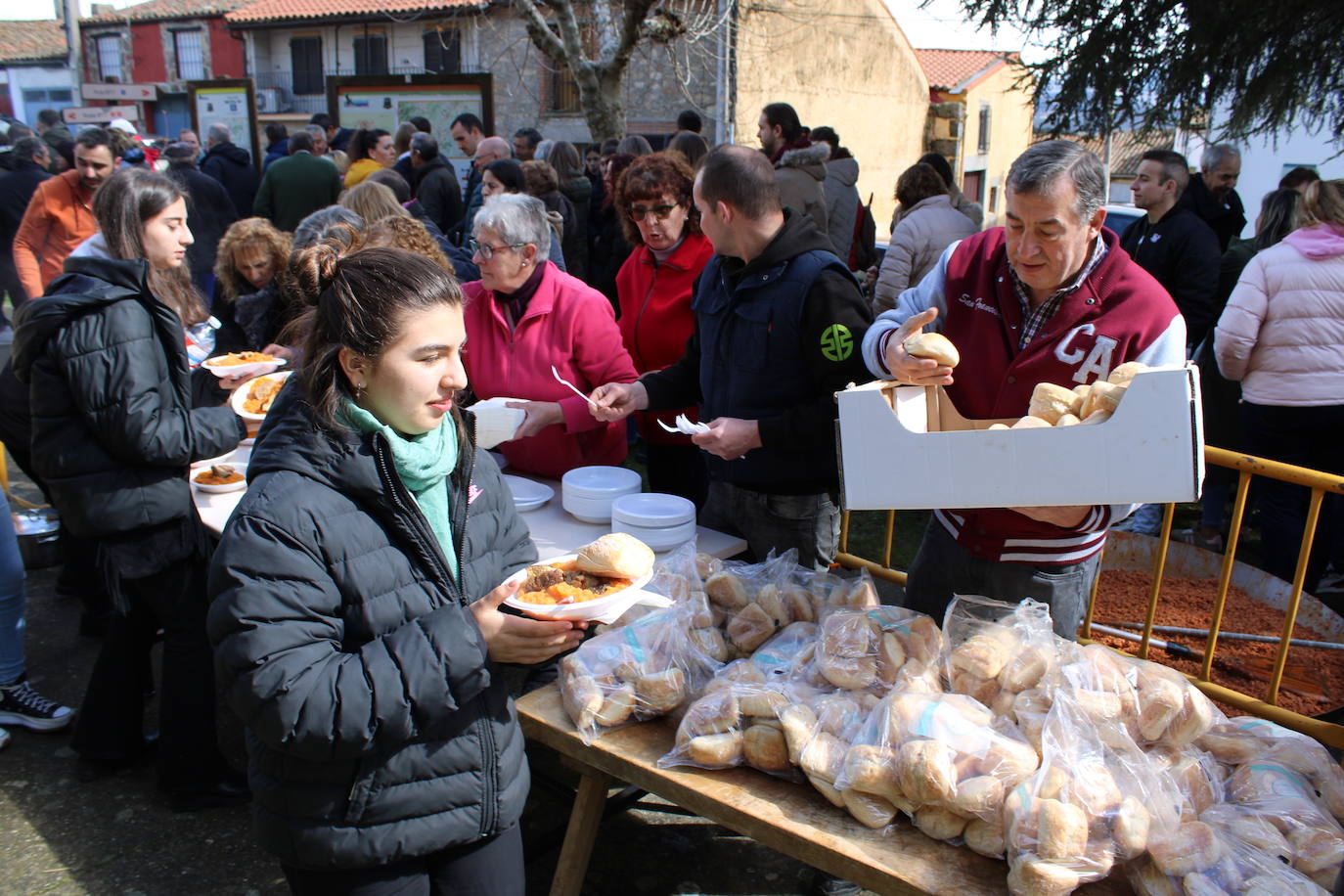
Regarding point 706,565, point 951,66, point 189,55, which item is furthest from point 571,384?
point 189,55

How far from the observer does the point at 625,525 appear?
2934mm

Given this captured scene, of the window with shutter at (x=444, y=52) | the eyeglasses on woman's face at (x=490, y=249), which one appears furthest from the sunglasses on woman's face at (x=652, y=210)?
the window with shutter at (x=444, y=52)

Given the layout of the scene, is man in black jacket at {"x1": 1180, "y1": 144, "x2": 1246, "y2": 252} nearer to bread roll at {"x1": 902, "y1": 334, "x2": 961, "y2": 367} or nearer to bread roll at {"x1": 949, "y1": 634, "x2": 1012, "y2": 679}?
bread roll at {"x1": 902, "y1": 334, "x2": 961, "y2": 367}

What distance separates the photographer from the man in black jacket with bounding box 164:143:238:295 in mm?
7578

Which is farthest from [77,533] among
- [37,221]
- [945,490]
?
[37,221]

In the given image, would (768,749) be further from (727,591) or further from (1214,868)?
(1214,868)

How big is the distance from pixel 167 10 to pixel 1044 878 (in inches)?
1809

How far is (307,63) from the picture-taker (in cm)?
3319

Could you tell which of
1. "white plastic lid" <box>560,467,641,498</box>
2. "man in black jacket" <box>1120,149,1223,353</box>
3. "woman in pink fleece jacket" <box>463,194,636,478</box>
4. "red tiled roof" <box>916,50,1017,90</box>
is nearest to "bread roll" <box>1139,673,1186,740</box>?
"white plastic lid" <box>560,467,641,498</box>

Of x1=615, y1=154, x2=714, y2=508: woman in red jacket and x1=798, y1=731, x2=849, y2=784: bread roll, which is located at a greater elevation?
x1=615, y1=154, x2=714, y2=508: woman in red jacket

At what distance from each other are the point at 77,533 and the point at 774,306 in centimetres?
238

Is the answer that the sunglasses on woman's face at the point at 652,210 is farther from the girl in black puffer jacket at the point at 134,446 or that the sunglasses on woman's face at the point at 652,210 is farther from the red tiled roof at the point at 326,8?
the red tiled roof at the point at 326,8

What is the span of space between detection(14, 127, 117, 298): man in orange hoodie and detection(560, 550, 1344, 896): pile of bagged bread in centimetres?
660

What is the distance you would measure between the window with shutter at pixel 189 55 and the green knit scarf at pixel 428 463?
4172cm
